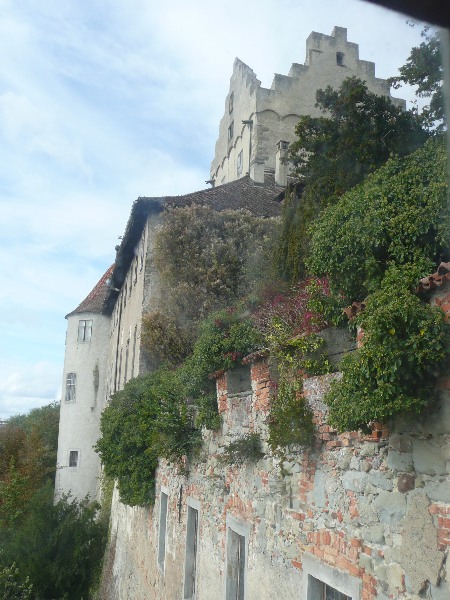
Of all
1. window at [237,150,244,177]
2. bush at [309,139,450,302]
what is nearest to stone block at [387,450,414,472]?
bush at [309,139,450,302]

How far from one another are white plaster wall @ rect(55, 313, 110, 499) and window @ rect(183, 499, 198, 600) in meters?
17.3

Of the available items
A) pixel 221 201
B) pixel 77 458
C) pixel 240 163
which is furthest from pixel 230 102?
pixel 77 458

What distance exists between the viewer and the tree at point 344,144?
9039 mm

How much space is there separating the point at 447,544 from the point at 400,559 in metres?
0.48

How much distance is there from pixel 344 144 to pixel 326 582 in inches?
251

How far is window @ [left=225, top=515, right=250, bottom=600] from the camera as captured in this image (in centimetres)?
746

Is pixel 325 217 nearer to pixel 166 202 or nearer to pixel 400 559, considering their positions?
pixel 400 559

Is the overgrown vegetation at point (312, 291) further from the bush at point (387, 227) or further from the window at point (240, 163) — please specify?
the window at point (240, 163)

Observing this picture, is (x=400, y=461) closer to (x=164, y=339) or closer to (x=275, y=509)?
(x=275, y=509)

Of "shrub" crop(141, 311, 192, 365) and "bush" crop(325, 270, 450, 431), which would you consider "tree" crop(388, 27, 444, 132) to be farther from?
"shrub" crop(141, 311, 192, 365)

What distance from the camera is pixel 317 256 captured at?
19.2 feet

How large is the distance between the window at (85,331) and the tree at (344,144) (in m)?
19.6

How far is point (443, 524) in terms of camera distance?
150 inches

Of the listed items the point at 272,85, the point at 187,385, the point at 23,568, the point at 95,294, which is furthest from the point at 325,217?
the point at 95,294
